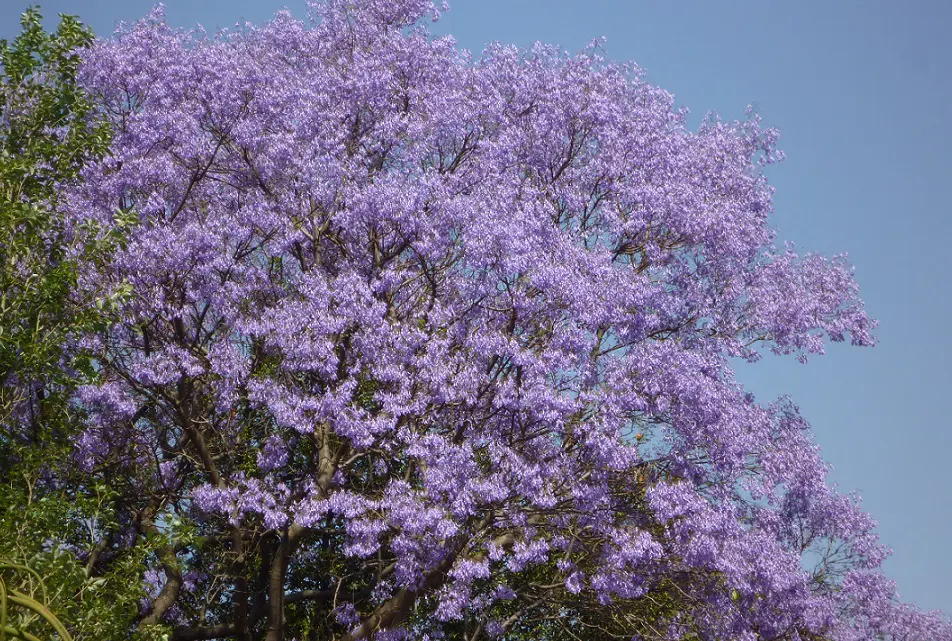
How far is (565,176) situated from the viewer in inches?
840

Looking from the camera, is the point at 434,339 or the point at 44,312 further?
the point at 434,339

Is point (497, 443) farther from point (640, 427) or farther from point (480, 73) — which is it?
point (480, 73)

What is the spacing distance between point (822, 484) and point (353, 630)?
981 cm

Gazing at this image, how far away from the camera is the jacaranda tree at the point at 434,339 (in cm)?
1825

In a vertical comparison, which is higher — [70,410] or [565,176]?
[565,176]

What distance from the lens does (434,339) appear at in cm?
1816

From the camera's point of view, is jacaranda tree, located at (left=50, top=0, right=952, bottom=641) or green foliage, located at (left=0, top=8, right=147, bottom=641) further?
jacaranda tree, located at (left=50, top=0, right=952, bottom=641)

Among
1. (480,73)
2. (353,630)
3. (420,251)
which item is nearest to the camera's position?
(420,251)

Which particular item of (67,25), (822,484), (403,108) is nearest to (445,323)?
(403,108)

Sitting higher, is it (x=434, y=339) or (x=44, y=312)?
(x=434, y=339)

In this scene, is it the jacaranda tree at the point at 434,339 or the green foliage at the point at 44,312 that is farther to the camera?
the jacaranda tree at the point at 434,339

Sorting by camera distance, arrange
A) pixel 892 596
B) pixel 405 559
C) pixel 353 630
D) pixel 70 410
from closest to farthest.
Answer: pixel 70 410 < pixel 405 559 < pixel 353 630 < pixel 892 596

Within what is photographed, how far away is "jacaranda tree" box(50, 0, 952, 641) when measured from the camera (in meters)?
18.2

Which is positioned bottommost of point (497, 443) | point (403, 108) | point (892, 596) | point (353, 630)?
point (353, 630)
